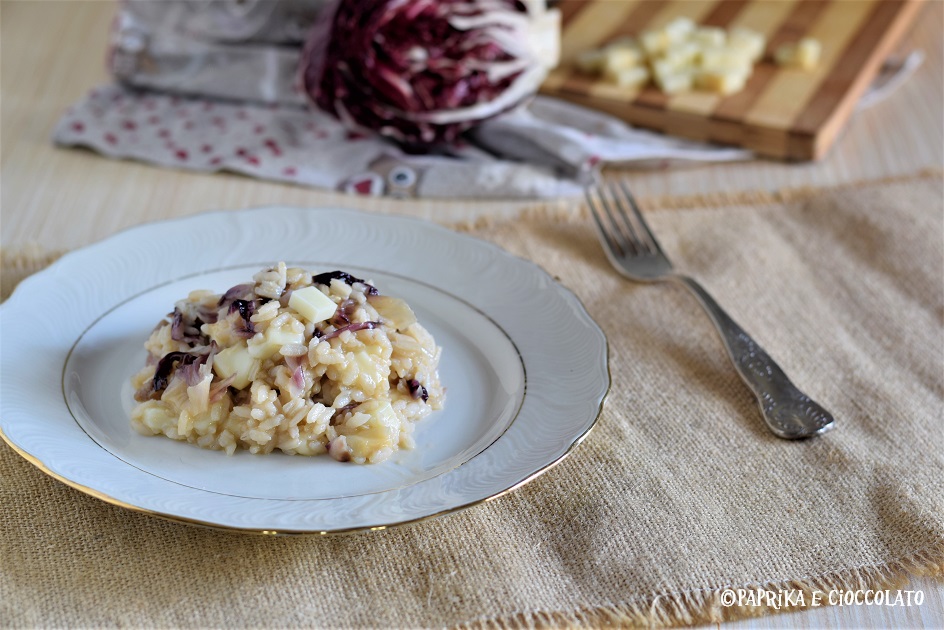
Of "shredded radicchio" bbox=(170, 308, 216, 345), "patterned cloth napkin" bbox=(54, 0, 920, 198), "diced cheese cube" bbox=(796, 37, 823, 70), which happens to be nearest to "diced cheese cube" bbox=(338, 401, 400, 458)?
"shredded radicchio" bbox=(170, 308, 216, 345)

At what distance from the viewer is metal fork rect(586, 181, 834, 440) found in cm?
220

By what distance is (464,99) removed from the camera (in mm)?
3424

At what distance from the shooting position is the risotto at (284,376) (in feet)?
6.20

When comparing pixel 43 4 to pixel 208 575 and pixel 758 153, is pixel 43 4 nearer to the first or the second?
pixel 758 153

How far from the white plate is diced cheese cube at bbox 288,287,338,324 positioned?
0.89 feet

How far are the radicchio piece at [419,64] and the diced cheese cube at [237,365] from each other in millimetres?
1658

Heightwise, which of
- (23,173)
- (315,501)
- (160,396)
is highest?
(315,501)

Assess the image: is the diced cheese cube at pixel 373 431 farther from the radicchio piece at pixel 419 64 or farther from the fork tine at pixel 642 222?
the radicchio piece at pixel 419 64

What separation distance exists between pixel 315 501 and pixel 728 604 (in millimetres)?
743

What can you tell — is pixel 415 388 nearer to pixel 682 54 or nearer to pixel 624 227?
pixel 624 227

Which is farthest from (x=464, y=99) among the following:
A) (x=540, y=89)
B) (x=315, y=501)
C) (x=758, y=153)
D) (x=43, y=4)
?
(x=43, y=4)

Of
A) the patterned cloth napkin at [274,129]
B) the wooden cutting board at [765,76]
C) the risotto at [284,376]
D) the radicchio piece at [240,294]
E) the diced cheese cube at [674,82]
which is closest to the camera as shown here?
the risotto at [284,376]

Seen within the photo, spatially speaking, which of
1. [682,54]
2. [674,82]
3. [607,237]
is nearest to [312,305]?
[607,237]

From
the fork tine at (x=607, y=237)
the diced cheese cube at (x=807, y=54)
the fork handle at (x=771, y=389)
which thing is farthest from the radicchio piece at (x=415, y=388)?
the diced cheese cube at (x=807, y=54)
